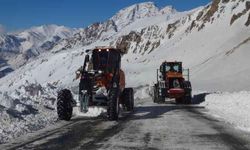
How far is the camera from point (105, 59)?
2089 cm

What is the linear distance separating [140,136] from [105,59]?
6.87 metres

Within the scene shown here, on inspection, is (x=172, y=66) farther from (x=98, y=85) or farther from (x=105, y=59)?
(x=98, y=85)

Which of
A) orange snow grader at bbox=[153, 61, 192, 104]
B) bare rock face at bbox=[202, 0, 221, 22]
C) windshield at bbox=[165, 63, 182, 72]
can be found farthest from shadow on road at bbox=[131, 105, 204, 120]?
bare rock face at bbox=[202, 0, 221, 22]

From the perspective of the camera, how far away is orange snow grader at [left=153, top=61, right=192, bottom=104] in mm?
32812

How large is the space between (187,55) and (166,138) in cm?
10388

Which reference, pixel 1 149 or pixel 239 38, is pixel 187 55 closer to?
pixel 239 38

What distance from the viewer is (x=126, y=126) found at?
17266 millimetres

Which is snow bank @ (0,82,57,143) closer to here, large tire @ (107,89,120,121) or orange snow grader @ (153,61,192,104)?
large tire @ (107,89,120,121)

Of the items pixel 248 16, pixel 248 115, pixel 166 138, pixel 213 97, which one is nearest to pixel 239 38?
pixel 248 16

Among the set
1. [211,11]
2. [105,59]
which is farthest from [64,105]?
[211,11]

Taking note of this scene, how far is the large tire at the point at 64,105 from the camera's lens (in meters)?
19.7

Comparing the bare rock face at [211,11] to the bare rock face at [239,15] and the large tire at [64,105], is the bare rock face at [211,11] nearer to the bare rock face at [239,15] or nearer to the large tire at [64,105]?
the bare rock face at [239,15]

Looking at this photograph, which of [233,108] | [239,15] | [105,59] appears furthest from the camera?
[239,15]

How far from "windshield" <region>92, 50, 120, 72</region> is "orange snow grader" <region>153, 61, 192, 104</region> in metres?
12.6
